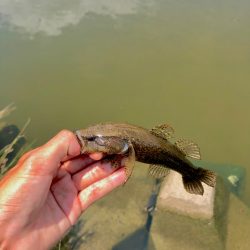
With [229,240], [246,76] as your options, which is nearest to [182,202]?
[229,240]

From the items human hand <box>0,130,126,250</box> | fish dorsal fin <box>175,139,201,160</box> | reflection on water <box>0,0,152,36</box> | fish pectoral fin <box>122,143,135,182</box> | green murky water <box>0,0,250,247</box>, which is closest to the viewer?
human hand <box>0,130,126,250</box>

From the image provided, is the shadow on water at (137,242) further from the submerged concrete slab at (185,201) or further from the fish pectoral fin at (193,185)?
the fish pectoral fin at (193,185)

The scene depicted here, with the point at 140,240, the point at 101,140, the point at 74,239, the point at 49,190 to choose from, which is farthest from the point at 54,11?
the point at 101,140

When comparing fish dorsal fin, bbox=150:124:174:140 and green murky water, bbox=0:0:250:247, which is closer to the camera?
fish dorsal fin, bbox=150:124:174:140

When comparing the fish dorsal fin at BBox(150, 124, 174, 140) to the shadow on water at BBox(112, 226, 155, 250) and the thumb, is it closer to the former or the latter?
the thumb

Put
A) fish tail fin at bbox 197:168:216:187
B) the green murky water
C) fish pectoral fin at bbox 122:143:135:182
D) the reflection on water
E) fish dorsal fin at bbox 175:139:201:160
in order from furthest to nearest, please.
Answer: the reflection on water → the green murky water → fish tail fin at bbox 197:168:216:187 → fish dorsal fin at bbox 175:139:201:160 → fish pectoral fin at bbox 122:143:135:182

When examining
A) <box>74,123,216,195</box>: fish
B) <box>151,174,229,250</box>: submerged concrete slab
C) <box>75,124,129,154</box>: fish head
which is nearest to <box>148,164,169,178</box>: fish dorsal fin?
<box>74,123,216,195</box>: fish

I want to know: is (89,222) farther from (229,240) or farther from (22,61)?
(22,61)
